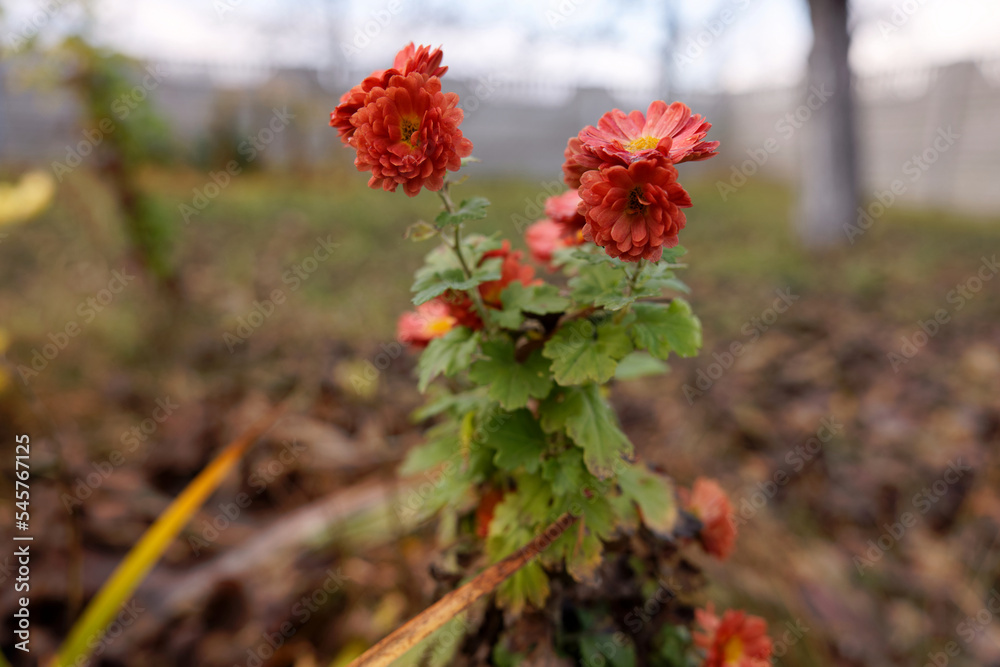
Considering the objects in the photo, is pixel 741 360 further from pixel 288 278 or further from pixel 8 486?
pixel 288 278

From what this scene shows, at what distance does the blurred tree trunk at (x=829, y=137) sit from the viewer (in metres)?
5.43

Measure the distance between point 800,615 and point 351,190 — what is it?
852 cm

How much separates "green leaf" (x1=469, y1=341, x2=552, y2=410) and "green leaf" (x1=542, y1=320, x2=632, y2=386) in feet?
0.08

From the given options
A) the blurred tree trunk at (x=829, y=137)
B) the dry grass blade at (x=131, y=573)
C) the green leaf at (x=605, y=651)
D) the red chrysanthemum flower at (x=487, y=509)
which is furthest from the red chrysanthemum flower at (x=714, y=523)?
the blurred tree trunk at (x=829, y=137)

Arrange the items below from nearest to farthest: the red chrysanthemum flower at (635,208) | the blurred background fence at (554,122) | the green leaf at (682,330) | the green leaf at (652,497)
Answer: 1. the red chrysanthemum flower at (635,208)
2. the green leaf at (682,330)
3. the green leaf at (652,497)
4. the blurred background fence at (554,122)

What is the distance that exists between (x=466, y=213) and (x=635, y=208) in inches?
7.7

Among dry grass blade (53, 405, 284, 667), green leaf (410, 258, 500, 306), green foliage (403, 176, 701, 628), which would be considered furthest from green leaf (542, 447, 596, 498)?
dry grass blade (53, 405, 284, 667)

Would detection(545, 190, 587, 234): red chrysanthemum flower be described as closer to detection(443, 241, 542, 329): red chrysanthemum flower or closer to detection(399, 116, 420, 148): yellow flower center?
detection(443, 241, 542, 329): red chrysanthemum flower

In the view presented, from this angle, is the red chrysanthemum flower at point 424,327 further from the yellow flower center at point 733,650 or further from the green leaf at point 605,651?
the yellow flower center at point 733,650

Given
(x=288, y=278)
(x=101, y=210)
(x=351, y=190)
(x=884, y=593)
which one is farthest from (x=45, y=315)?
(x=351, y=190)

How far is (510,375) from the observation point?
73 cm

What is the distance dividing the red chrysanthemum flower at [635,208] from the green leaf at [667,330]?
131 millimetres

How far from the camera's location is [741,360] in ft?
10.2

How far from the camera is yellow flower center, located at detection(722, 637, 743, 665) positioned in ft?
2.90
